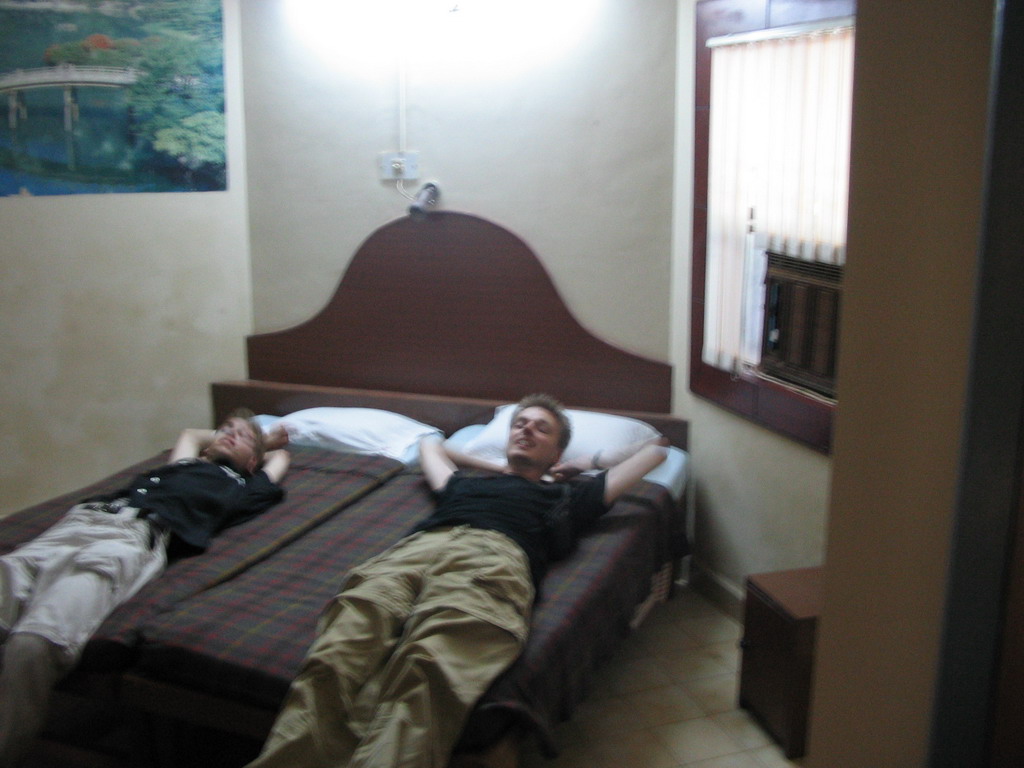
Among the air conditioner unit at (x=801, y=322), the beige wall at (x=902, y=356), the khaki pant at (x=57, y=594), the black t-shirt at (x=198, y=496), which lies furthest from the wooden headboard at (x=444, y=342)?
the beige wall at (x=902, y=356)

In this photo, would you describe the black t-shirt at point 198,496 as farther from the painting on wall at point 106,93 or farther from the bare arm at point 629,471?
the painting on wall at point 106,93

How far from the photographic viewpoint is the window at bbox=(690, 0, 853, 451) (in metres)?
2.48

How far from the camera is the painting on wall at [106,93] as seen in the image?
363 cm

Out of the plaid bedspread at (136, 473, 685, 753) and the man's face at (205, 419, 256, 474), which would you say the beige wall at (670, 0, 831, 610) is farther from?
the man's face at (205, 419, 256, 474)

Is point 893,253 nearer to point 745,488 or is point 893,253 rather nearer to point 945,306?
point 945,306

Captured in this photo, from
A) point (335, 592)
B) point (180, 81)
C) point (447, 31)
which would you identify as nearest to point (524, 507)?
→ point (335, 592)

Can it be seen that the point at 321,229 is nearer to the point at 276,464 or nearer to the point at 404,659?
the point at 276,464

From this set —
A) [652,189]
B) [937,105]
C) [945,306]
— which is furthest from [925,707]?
[652,189]

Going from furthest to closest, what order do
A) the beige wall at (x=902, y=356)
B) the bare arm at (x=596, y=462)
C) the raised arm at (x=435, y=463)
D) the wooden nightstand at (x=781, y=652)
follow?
the raised arm at (x=435, y=463)
the bare arm at (x=596, y=462)
the wooden nightstand at (x=781, y=652)
the beige wall at (x=902, y=356)

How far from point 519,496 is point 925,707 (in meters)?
1.69

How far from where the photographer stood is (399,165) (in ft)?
12.2

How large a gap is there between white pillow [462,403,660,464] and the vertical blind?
1.19 ft

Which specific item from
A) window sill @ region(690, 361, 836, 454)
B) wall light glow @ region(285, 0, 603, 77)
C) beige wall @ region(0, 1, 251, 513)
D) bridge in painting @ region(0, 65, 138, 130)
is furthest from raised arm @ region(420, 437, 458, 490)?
bridge in painting @ region(0, 65, 138, 130)

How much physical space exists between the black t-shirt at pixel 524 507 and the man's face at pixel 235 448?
0.71 metres
